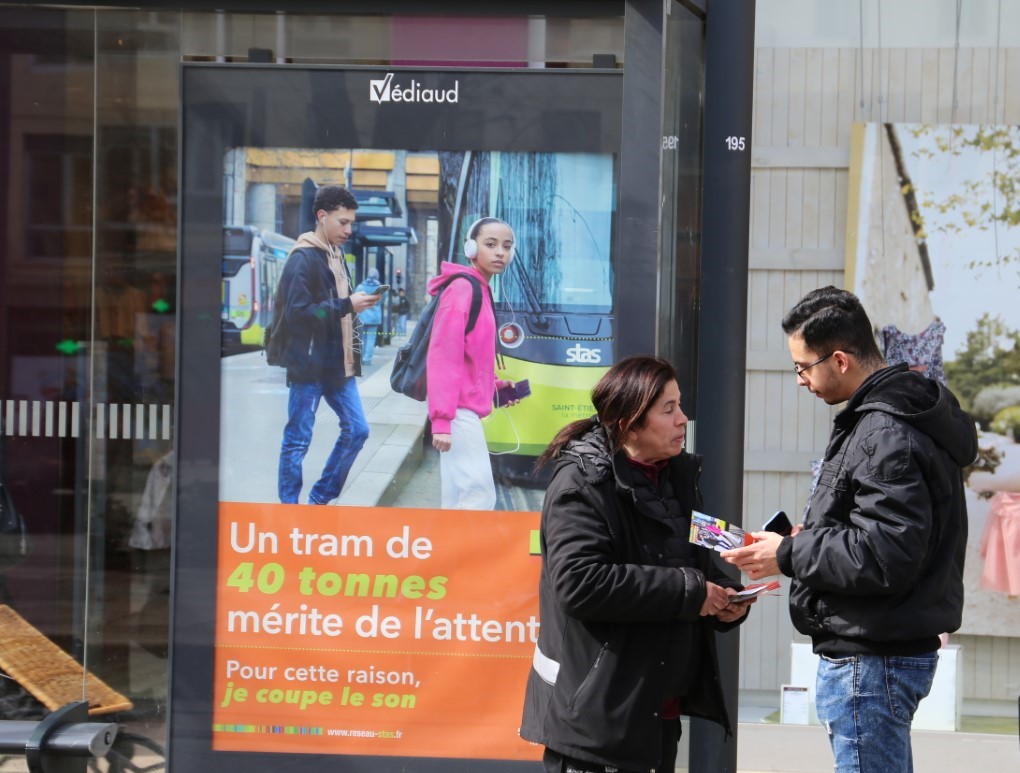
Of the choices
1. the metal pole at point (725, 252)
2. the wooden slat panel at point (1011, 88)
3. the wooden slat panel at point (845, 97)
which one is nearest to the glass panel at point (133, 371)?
the metal pole at point (725, 252)

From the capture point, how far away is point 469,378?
12.3 feet

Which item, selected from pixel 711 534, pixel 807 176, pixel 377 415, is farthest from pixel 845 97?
pixel 711 534

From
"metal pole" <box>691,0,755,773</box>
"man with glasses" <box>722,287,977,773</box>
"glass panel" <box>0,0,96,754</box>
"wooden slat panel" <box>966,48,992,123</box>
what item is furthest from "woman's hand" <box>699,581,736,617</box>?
"wooden slat panel" <box>966,48,992,123</box>

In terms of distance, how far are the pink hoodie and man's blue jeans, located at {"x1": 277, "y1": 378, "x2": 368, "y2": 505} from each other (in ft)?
0.82

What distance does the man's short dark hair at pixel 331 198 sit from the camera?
3732mm

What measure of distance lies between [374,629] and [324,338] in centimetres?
96

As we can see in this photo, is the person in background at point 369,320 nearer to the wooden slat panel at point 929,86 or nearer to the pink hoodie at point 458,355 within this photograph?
the pink hoodie at point 458,355

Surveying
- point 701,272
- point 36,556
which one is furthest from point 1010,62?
point 36,556

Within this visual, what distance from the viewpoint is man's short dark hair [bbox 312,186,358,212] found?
373 cm

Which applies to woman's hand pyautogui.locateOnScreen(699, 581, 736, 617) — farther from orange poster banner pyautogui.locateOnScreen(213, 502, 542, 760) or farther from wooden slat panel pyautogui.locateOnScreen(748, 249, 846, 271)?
wooden slat panel pyautogui.locateOnScreen(748, 249, 846, 271)

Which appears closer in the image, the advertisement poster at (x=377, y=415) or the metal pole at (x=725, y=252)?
the metal pole at (x=725, y=252)

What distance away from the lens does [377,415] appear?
3758mm

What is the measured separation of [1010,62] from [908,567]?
4.17 metres

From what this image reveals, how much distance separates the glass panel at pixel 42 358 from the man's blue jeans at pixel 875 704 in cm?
274
